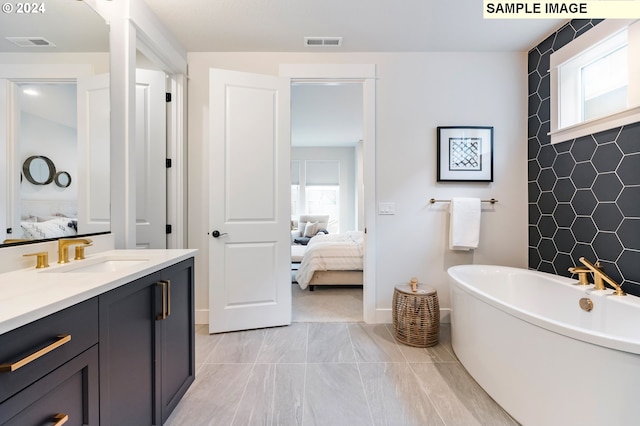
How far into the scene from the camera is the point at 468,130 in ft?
8.39

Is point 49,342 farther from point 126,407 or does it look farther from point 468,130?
point 468,130

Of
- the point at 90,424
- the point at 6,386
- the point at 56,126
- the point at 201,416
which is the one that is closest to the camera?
the point at 6,386

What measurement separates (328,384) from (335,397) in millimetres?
119

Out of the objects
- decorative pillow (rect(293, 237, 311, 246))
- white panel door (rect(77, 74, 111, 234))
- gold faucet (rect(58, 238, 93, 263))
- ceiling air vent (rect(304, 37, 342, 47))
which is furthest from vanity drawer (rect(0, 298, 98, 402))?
decorative pillow (rect(293, 237, 311, 246))

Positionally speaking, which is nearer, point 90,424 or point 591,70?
point 90,424

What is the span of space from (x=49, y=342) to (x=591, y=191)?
9.76ft

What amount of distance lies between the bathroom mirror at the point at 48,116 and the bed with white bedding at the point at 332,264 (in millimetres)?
2316

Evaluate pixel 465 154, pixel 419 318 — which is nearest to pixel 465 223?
pixel 465 154

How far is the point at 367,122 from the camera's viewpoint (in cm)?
256

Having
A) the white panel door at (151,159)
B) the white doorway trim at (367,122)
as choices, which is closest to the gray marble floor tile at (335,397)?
the white doorway trim at (367,122)

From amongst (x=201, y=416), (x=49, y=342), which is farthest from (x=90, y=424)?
(x=201, y=416)

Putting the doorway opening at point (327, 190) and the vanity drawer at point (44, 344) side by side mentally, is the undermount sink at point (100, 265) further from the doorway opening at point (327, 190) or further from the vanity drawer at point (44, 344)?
the doorway opening at point (327, 190)

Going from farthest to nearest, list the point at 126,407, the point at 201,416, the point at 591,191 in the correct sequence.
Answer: the point at 591,191 < the point at 201,416 < the point at 126,407

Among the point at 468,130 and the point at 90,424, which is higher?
the point at 468,130
